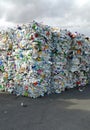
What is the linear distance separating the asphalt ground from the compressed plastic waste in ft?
1.54

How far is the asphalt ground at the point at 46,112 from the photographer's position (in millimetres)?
7579

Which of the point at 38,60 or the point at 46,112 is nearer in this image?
the point at 46,112

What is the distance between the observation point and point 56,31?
484 inches

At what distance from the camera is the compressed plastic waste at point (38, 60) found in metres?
10.9

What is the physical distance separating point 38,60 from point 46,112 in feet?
8.61

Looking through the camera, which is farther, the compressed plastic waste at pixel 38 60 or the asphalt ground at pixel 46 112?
the compressed plastic waste at pixel 38 60

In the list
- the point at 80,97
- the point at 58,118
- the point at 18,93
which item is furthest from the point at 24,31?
the point at 58,118

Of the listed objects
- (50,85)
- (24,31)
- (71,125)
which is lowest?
(71,125)

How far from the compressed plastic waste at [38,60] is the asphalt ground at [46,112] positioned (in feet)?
1.54

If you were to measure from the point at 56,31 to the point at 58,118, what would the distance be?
5016 mm

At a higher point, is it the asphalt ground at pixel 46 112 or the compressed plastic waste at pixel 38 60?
the compressed plastic waste at pixel 38 60

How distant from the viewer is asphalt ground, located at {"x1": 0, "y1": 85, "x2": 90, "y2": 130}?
24.9 feet

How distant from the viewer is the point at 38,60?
35.8ft

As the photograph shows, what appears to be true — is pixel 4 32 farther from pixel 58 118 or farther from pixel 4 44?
pixel 58 118
